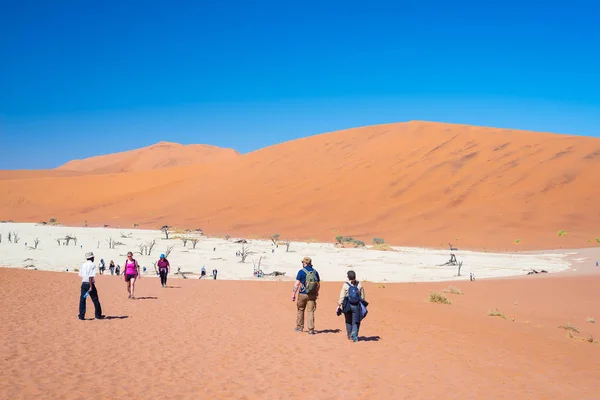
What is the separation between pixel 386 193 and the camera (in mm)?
53188

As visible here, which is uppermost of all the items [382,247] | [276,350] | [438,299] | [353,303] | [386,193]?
[386,193]

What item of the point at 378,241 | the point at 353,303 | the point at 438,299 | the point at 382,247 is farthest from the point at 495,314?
the point at 378,241

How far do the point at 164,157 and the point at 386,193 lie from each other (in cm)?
10369

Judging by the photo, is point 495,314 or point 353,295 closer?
point 353,295

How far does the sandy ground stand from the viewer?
24797 millimetres

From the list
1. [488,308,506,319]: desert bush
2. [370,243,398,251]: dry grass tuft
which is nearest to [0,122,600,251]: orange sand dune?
[370,243,398,251]: dry grass tuft

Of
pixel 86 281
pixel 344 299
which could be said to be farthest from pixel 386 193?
pixel 86 281

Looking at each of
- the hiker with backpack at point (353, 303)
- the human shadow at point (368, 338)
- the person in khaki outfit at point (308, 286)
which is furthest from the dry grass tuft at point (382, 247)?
the hiker with backpack at point (353, 303)

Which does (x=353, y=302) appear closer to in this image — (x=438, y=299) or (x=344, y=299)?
(x=344, y=299)

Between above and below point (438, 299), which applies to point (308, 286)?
above

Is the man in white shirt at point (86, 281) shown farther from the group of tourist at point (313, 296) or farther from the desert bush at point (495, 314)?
the desert bush at point (495, 314)

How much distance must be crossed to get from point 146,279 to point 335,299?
9091mm

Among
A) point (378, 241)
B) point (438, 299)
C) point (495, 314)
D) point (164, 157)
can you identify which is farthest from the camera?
point (164, 157)

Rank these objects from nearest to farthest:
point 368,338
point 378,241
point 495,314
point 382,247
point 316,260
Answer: point 368,338
point 495,314
point 316,260
point 382,247
point 378,241
